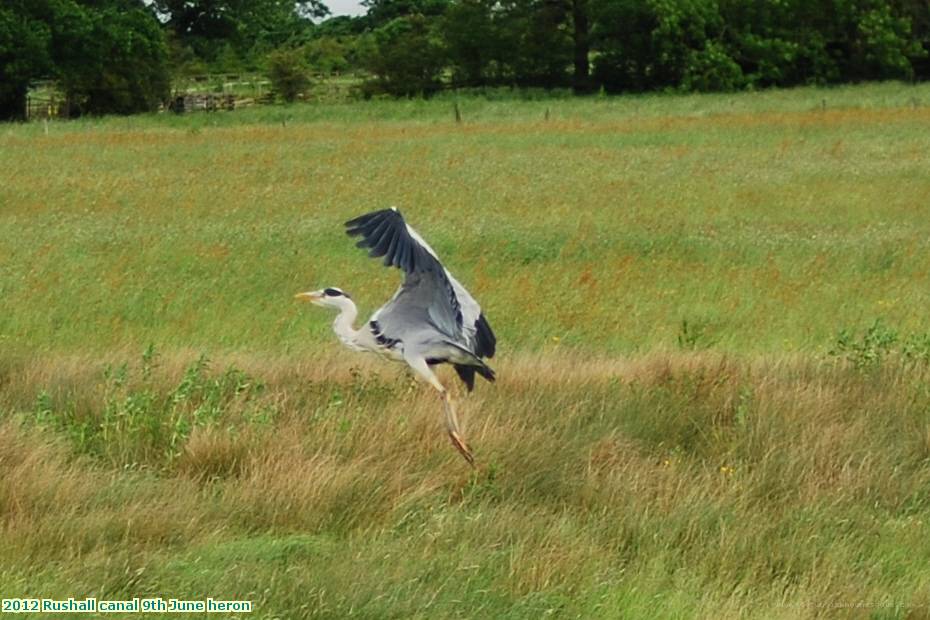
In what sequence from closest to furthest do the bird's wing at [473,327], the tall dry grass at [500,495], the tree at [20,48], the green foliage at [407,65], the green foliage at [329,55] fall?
the tall dry grass at [500,495] → the bird's wing at [473,327] → the tree at [20,48] → the green foliage at [407,65] → the green foliage at [329,55]

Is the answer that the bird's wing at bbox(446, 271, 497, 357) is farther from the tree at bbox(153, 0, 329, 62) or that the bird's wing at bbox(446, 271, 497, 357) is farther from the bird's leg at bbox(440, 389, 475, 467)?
the tree at bbox(153, 0, 329, 62)

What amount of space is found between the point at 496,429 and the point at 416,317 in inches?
30.1

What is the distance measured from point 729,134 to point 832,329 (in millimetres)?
18328

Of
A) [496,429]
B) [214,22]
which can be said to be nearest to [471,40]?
[214,22]

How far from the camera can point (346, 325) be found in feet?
19.6

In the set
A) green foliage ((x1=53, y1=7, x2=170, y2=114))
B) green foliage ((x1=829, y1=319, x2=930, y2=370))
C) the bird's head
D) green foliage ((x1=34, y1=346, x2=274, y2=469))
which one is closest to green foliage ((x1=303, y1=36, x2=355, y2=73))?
green foliage ((x1=53, y1=7, x2=170, y2=114))

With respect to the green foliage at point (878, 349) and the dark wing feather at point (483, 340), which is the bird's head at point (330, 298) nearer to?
the dark wing feather at point (483, 340)

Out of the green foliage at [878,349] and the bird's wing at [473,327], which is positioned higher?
the bird's wing at [473,327]

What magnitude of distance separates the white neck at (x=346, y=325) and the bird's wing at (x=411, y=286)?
0.11 metres

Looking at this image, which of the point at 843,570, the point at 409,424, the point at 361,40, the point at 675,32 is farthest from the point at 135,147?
the point at 361,40

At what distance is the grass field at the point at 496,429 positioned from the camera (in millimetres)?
5020

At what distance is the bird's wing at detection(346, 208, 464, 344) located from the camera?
5.71 metres

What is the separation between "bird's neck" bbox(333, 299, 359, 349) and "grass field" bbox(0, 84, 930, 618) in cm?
49

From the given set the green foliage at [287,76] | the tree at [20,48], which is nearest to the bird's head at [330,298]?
the tree at [20,48]
